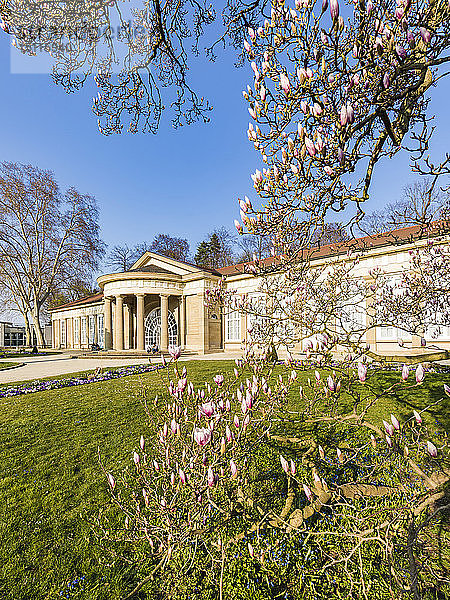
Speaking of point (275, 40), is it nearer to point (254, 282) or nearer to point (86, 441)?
point (86, 441)

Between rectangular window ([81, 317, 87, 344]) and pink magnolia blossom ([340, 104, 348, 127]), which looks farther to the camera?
rectangular window ([81, 317, 87, 344])

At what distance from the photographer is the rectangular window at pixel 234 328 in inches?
962

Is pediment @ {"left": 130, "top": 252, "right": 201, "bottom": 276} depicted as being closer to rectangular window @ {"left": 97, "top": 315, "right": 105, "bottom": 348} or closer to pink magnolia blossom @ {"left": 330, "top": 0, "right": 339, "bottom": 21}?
rectangular window @ {"left": 97, "top": 315, "right": 105, "bottom": 348}

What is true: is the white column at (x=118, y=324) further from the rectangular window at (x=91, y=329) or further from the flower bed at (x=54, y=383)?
the rectangular window at (x=91, y=329)

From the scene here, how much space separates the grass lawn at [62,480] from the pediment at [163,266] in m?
18.6

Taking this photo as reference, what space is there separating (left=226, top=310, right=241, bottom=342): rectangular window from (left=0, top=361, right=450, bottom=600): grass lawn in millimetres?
16682

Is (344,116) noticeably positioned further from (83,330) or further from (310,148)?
(83,330)

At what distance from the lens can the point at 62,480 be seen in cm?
410

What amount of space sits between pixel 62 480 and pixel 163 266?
25.1 metres

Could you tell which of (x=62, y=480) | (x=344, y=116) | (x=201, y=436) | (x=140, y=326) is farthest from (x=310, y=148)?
(x=140, y=326)

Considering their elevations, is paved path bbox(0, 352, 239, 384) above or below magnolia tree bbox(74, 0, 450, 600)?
below

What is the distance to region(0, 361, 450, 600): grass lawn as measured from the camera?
2.71 m

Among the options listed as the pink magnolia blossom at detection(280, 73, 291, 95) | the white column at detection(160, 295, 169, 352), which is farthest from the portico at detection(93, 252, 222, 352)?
the pink magnolia blossom at detection(280, 73, 291, 95)

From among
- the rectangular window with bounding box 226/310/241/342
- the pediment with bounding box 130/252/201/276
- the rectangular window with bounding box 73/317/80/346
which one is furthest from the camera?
the rectangular window with bounding box 73/317/80/346
